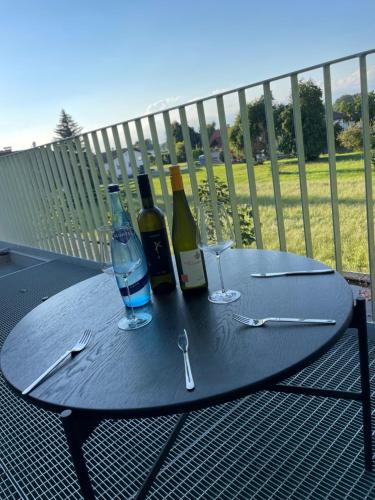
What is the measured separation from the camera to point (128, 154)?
302cm

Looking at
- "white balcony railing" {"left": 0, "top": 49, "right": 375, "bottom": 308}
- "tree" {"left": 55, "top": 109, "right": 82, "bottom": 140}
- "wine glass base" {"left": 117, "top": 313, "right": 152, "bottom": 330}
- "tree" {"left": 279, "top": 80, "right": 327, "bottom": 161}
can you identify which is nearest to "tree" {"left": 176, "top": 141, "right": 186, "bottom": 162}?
"white balcony railing" {"left": 0, "top": 49, "right": 375, "bottom": 308}

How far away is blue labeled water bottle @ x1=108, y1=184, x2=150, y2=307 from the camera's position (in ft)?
3.45

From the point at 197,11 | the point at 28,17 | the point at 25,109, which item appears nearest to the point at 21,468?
the point at 28,17

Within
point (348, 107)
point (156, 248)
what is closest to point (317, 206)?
point (348, 107)

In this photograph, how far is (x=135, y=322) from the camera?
100cm

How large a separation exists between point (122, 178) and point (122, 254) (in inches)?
86.3

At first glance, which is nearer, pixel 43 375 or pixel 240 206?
pixel 43 375

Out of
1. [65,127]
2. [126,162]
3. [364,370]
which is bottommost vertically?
[364,370]

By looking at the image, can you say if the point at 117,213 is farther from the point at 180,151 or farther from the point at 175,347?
the point at 180,151

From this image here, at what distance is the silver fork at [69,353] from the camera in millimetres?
792

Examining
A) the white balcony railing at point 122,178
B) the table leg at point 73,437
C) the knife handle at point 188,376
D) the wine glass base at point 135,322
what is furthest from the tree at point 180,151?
the table leg at point 73,437

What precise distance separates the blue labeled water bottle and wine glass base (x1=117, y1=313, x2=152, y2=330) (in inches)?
2.2

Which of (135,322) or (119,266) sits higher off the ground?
(119,266)

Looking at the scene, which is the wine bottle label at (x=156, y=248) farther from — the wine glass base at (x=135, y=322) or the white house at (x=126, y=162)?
the white house at (x=126, y=162)
